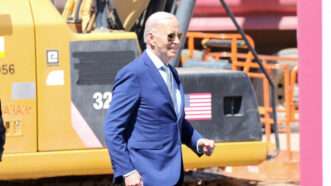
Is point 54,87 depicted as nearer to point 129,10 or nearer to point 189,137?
point 129,10

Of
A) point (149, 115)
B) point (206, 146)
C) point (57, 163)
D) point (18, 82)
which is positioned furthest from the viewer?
point (57, 163)

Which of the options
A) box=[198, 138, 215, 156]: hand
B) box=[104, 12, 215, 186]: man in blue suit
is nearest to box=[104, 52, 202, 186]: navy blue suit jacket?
box=[104, 12, 215, 186]: man in blue suit

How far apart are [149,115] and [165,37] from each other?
1.29 ft

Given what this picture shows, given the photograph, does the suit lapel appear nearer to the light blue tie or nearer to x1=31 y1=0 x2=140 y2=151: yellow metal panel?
the light blue tie

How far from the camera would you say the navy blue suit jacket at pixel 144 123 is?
440cm

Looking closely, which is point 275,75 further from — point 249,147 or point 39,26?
point 39,26

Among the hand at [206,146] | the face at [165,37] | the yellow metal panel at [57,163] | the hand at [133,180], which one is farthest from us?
the yellow metal panel at [57,163]

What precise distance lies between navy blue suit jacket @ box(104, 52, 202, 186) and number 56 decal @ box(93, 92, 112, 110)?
2.76 meters

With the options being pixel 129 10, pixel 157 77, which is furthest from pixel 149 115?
pixel 129 10

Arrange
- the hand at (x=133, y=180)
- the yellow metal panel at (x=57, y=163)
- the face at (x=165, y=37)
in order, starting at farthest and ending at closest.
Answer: the yellow metal panel at (x=57, y=163), the face at (x=165, y=37), the hand at (x=133, y=180)

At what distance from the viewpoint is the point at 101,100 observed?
7.25 m

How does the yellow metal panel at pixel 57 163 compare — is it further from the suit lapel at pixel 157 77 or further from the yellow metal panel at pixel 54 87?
the suit lapel at pixel 157 77

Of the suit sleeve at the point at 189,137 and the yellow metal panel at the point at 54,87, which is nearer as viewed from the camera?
the suit sleeve at the point at 189,137

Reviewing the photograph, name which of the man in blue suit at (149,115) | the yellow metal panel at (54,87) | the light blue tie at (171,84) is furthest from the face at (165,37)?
the yellow metal panel at (54,87)
